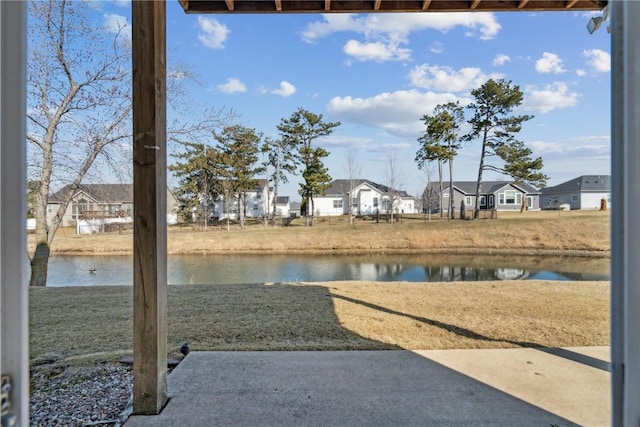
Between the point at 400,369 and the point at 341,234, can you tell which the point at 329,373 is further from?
the point at 341,234

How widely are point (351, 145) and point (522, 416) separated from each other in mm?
23552

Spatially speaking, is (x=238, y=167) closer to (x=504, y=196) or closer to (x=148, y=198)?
(x=148, y=198)

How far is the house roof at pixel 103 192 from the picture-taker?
7057 millimetres

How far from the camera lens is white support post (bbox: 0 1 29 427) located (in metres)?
0.54

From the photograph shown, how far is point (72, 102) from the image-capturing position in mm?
6777

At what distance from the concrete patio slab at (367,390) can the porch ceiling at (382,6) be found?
9.08 ft

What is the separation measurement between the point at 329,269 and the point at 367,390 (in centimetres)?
938

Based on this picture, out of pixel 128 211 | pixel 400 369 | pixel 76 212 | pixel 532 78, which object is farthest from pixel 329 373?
pixel 532 78

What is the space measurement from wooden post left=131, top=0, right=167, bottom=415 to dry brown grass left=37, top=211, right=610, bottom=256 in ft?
42.8

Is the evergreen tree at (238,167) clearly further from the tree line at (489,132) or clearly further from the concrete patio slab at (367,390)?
the concrete patio slab at (367,390)

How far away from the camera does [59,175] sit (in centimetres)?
672

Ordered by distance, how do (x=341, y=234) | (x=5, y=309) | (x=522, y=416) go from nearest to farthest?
(x=5, y=309)
(x=522, y=416)
(x=341, y=234)
